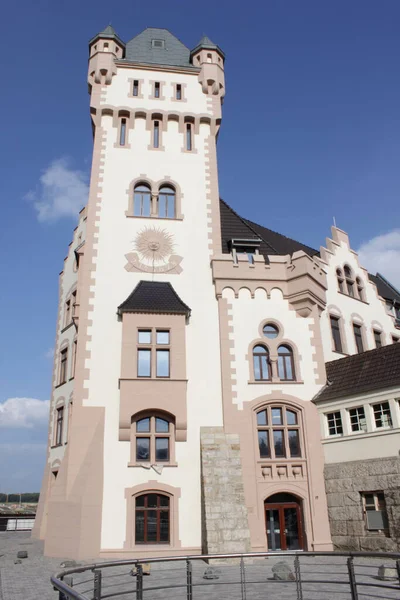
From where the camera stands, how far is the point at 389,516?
19297mm

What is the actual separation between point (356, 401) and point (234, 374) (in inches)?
206

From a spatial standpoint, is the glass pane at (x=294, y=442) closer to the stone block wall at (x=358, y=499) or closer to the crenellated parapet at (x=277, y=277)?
the stone block wall at (x=358, y=499)

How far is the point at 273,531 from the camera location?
21.3 m

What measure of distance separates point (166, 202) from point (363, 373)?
12.8m

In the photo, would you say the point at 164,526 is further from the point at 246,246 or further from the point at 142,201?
the point at 142,201

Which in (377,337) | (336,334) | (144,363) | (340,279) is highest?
(340,279)

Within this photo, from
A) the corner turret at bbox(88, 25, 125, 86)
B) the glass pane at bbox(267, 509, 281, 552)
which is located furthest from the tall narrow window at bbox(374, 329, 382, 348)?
the corner turret at bbox(88, 25, 125, 86)

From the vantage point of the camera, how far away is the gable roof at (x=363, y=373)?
68.9 feet

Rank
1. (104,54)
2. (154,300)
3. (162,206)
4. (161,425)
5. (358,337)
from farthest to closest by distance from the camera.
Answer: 1. (104,54)
2. (358,337)
3. (162,206)
4. (154,300)
5. (161,425)

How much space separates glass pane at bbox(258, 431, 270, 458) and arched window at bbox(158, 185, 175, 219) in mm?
11507

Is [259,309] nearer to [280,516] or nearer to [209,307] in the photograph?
[209,307]

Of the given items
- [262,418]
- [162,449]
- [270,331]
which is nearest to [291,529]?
[262,418]

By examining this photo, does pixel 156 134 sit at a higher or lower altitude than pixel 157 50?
lower

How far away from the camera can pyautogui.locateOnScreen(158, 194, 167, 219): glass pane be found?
1061 inches
